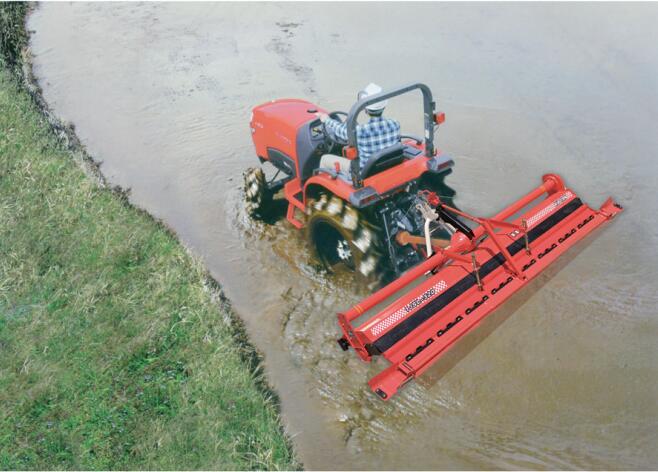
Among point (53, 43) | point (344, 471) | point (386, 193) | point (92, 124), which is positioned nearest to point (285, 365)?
point (344, 471)

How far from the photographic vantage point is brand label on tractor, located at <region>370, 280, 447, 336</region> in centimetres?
447

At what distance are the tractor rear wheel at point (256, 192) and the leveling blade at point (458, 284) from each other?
1.89 metres

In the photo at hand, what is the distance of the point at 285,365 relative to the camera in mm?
4934

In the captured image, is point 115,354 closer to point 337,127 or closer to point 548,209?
point 337,127

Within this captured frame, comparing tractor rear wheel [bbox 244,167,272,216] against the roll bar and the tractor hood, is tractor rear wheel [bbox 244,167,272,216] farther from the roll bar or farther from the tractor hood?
the roll bar

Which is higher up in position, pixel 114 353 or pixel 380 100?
pixel 380 100

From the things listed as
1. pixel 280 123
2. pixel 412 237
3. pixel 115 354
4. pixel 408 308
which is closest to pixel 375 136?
pixel 412 237

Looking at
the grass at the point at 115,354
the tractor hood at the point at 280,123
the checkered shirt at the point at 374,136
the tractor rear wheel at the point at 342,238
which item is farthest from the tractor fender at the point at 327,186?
the grass at the point at 115,354

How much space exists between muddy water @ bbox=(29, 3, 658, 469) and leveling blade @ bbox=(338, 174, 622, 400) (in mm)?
444

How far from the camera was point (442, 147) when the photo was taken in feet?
25.3

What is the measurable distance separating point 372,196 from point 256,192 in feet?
6.05

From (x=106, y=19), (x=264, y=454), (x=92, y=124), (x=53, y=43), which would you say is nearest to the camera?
(x=264, y=454)

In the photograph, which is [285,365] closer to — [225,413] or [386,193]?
[225,413]

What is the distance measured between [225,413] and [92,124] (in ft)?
19.8
